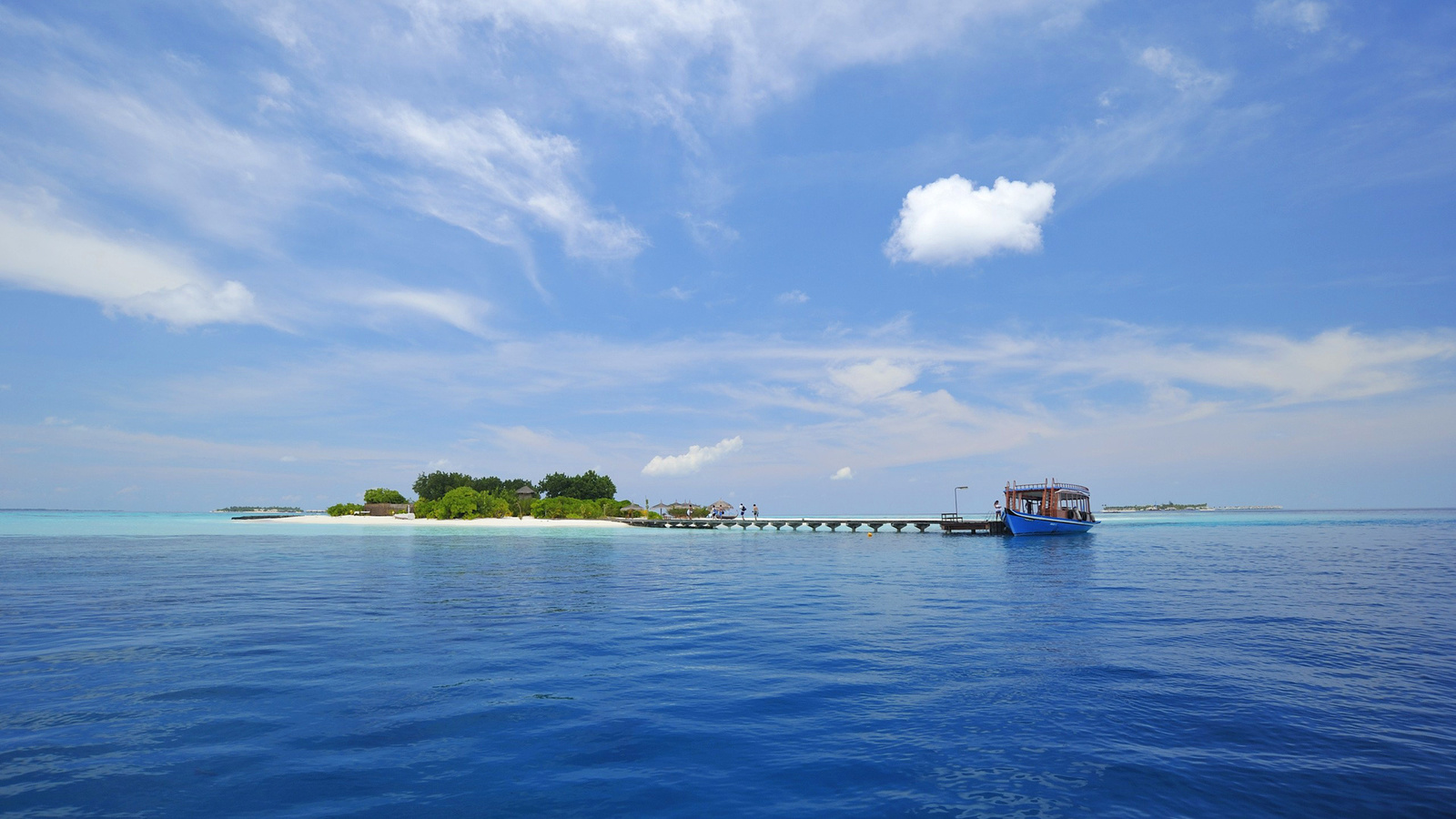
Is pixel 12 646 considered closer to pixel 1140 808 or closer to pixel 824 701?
pixel 824 701

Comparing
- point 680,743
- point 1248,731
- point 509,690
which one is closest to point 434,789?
point 680,743

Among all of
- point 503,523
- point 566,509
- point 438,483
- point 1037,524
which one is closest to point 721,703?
point 1037,524

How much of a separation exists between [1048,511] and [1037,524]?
3.28 metres

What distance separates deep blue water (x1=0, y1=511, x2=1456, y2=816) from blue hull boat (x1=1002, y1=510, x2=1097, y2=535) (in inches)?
1869

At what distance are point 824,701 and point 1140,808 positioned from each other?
529 centimetres

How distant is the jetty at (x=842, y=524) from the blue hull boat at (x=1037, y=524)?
4.51 meters

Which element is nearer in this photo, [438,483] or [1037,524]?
[1037,524]

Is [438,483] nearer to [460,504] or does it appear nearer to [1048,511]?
[460,504]

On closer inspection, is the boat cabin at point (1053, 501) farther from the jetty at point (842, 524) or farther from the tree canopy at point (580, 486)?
the tree canopy at point (580, 486)

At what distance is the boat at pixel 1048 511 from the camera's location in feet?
244

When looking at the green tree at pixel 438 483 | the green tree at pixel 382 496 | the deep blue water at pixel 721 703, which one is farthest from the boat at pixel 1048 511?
the green tree at pixel 382 496

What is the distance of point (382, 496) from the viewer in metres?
138

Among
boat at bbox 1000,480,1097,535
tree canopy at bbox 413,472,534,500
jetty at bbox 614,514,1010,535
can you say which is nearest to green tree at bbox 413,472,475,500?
tree canopy at bbox 413,472,534,500

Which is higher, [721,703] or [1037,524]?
[1037,524]
